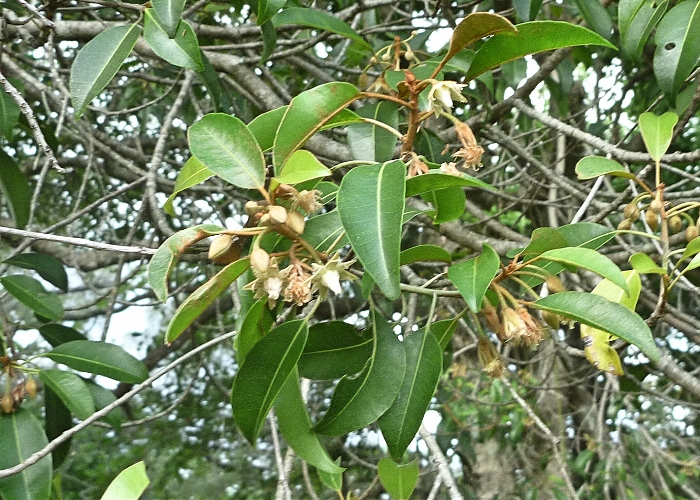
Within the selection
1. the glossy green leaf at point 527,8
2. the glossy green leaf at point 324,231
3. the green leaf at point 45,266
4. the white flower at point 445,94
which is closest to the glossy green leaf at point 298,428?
the glossy green leaf at point 324,231

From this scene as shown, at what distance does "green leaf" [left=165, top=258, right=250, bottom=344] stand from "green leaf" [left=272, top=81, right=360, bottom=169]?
0.41 feet

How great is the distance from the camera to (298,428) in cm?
86

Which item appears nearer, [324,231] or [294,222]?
[294,222]

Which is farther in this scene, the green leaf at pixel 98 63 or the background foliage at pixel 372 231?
the green leaf at pixel 98 63

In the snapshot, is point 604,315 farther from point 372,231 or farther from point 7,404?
point 7,404

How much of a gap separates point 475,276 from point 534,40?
301 mm

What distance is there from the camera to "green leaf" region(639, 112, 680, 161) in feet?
3.72

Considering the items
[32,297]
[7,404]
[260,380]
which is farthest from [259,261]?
[32,297]

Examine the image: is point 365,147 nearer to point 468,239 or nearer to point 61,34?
point 468,239

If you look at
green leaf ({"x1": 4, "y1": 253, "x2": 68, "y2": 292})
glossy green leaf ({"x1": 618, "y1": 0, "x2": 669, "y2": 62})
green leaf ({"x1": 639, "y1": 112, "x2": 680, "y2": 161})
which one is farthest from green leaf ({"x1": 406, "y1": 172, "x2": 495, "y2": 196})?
green leaf ({"x1": 4, "y1": 253, "x2": 68, "y2": 292})

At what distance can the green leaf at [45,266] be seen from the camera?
1.64m

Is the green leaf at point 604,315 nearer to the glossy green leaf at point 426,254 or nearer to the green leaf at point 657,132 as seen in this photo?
the glossy green leaf at point 426,254

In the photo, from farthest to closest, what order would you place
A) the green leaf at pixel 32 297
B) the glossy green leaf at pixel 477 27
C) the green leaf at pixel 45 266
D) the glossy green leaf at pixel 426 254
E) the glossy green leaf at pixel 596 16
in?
1. the green leaf at pixel 45 266
2. the green leaf at pixel 32 297
3. the glossy green leaf at pixel 596 16
4. the glossy green leaf at pixel 426 254
5. the glossy green leaf at pixel 477 27

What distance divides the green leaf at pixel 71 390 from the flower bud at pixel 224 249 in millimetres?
677
